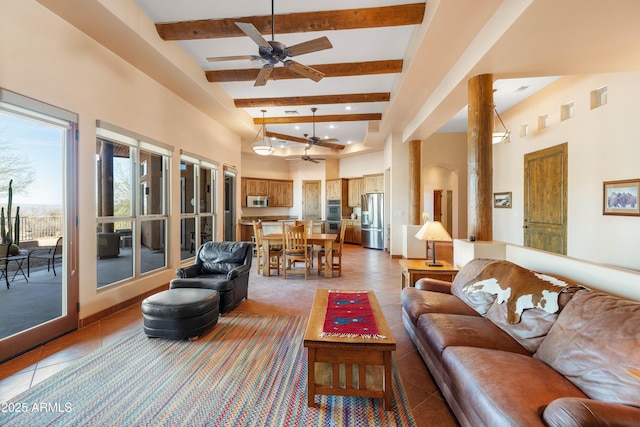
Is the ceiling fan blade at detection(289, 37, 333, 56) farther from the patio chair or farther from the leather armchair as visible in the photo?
the patio chair

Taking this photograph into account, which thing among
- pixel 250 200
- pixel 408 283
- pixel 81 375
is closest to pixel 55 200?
pixel 81 375

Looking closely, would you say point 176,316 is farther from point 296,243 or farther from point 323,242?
point 323,242

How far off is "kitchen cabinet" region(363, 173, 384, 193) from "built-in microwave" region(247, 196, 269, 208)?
3506mm

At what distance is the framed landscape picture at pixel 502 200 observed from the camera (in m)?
6.62

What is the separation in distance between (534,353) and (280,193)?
29.9 ft

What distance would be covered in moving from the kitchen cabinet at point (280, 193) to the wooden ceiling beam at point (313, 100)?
14.5 feet

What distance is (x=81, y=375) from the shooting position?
2186 millimetres

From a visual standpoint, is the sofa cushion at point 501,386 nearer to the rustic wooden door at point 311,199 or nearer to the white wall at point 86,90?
the white wall at point 86,90

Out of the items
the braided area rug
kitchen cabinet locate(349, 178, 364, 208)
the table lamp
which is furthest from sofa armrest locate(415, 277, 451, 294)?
kitchen cabinet locate(349, 178, 364, 208)

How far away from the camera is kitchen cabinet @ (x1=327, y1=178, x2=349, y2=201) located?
10.0 m

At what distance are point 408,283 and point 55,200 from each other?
4.12 metres

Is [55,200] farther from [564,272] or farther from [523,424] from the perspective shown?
[564,272]

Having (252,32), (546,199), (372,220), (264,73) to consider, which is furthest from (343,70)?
(372,220)

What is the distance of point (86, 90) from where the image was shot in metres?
3.11
